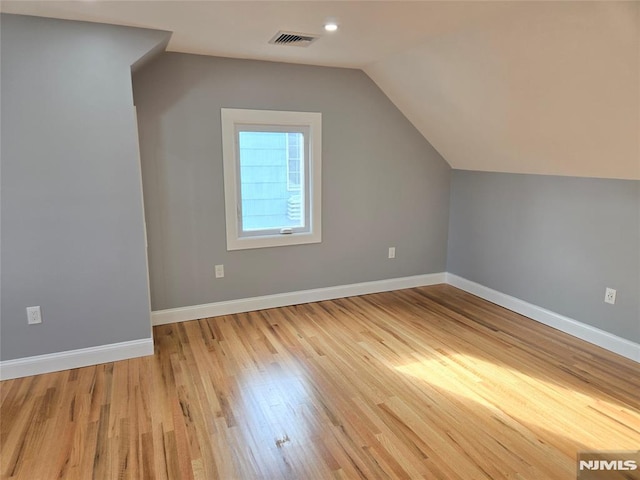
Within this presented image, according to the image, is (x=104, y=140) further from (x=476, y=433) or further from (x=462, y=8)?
(x=476, y=433)

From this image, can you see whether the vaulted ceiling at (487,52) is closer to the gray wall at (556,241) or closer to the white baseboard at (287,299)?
the gray wall at (556,241)

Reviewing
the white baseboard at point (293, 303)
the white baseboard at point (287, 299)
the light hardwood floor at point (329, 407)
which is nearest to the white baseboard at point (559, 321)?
the white baseboard at point (293, 303)

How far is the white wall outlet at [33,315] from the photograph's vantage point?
2.66 meters

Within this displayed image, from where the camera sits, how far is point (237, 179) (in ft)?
11.8

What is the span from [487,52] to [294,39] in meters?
1.31

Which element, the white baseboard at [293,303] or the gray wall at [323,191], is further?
the gray wall at [323,191]

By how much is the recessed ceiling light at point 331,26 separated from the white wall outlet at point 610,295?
9.01 ft

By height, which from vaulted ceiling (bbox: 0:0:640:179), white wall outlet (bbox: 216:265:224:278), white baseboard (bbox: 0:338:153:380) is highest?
vaulted ceiling (bbox: 0:0:640:179)

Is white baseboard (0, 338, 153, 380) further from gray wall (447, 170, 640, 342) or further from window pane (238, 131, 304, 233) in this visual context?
gray wall (447, 170, 640, 342)

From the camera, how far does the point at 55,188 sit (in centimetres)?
261

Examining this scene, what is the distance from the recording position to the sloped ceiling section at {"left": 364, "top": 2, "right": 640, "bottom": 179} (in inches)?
84.9

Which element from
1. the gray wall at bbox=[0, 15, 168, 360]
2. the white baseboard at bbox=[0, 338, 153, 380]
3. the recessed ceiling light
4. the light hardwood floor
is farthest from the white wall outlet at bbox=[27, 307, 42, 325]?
the recessed ceiling light

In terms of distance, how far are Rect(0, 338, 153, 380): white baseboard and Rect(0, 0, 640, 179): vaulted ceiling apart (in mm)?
2142

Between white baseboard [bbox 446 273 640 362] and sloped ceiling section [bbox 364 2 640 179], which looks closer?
A: sloped ceiling section [bbox 364 2 640 179]
